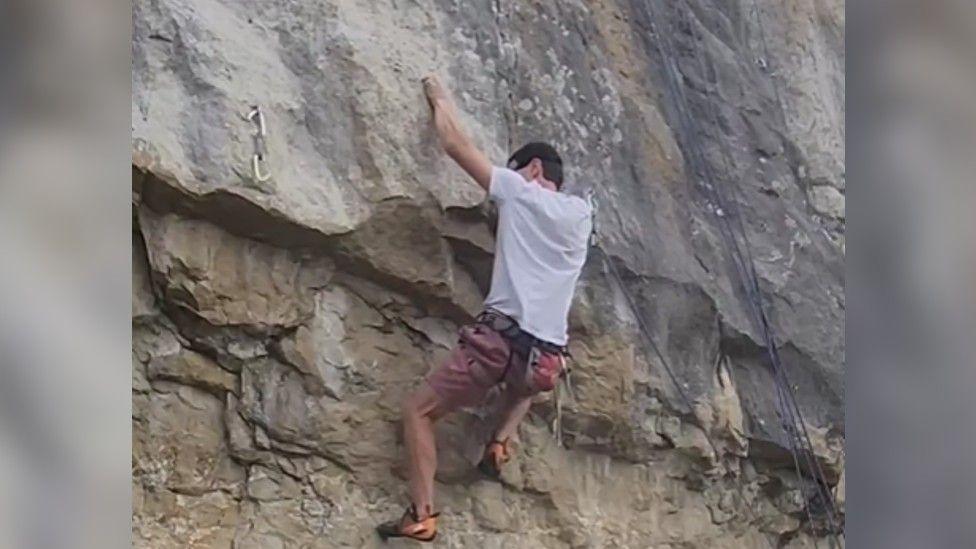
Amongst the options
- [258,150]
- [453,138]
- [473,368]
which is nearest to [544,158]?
[453,138]

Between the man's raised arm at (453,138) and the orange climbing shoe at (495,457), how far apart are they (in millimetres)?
499

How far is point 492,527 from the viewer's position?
243 centimetres

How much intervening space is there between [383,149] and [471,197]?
0.19m

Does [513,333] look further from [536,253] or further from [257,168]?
[257,168]

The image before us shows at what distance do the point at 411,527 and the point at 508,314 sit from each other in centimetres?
45

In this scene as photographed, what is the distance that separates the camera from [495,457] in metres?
2.42

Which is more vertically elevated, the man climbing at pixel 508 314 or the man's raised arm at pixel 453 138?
the man's raised arm at pixel 453 138

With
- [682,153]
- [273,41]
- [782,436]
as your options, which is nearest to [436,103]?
[273,41]

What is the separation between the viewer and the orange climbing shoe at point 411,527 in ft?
7.73

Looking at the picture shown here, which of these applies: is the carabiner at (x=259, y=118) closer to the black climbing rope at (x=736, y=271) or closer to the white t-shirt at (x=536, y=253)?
the white t-shirt at (x=536, y=253)
